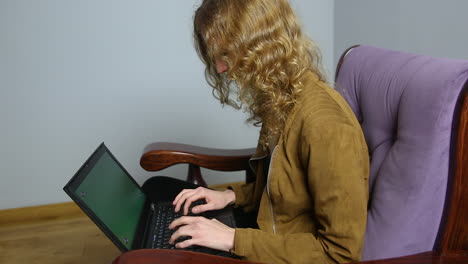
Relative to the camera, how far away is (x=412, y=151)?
79 cm

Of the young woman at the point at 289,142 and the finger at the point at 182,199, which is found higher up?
the young woman at the point at 289,142

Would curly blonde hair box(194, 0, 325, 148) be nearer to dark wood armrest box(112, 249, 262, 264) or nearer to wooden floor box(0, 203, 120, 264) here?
dark wood armrest box(112, 249, 262, 264)

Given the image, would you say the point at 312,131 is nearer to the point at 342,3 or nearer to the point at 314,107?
the point at 314,107

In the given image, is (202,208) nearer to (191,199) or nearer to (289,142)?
(191,199)

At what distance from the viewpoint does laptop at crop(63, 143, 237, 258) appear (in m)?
0.83

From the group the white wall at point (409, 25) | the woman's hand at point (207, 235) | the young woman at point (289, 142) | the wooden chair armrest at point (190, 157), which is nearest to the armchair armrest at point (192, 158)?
the wooden chair armrest at point (190, 157)

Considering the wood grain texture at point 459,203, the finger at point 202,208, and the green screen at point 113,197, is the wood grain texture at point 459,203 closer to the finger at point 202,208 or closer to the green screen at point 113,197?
the finger at point 202,208

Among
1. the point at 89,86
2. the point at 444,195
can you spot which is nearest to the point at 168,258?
the point at 444,195

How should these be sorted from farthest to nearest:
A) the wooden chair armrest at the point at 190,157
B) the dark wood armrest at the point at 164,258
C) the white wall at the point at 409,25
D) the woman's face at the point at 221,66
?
the white wall at the point at 409,25 < the wooden chair armrest at the point at 190,157 < the woman's face at the point at 221,66 < the dark wood armrest at the point at 164,258

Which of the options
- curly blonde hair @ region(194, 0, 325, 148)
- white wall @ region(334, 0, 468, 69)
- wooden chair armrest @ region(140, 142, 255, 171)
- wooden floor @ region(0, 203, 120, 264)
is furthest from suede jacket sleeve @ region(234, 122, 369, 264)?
wooden floor @ region(0, 203, 120, 264)

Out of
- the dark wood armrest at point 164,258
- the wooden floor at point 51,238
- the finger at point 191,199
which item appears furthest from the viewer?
the wooden floor at point 51,238

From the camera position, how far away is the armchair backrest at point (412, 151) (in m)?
0.76

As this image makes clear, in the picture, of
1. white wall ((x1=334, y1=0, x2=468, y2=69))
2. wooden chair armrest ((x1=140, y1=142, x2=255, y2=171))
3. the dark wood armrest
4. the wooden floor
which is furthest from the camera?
the wooden floor

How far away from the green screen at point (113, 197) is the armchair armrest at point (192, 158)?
0.09 meters
